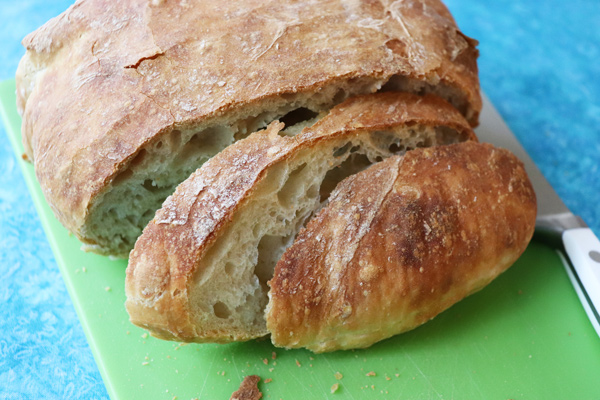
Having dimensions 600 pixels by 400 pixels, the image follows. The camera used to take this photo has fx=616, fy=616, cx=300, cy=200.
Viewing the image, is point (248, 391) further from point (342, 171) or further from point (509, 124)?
point (509, 124)

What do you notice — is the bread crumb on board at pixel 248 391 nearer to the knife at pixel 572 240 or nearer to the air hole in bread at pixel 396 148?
the air hole in bread at pixel 396 148

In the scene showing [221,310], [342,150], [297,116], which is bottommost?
[221,310]

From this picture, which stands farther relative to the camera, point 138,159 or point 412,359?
point 412,359

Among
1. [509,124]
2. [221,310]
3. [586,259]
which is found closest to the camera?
[221,310]

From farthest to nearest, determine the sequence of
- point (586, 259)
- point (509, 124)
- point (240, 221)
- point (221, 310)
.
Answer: point (509, 124) → point (586, 259) → point (221, 310) → point (240, 221)

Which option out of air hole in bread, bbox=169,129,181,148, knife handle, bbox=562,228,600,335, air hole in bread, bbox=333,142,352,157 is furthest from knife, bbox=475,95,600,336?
air hole in bread, bbox=169,129,181,148

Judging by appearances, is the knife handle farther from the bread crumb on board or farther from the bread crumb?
the bread crumb on board

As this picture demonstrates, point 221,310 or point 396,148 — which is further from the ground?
point 396,148

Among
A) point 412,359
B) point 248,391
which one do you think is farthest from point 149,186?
point 412,359
